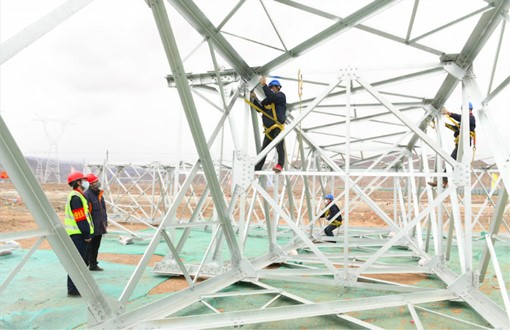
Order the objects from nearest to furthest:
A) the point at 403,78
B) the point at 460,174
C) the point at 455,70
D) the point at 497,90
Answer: the point at 497,90
the point at 460,174
the point at 455,70
the point at 403,78

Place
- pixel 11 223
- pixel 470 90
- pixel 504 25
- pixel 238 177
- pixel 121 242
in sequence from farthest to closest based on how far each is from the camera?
pixel 11 223
pixel 121 242
pixel 238 177
pixel 470 90
pixel 504 25

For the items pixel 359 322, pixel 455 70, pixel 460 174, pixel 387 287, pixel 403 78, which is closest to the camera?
pixel 359 322

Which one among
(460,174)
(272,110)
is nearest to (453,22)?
(460,174)

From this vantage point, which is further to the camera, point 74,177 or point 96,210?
point 96,210

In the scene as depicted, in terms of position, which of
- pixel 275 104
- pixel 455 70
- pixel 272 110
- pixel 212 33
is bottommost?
pixel 272 110

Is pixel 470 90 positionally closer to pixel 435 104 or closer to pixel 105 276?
pixel 435 104

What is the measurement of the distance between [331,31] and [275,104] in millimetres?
1692

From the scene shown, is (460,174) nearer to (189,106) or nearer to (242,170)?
(242,170)

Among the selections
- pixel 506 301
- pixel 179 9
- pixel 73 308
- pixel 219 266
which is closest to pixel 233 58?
pixel 179 9

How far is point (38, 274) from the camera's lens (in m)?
7.57

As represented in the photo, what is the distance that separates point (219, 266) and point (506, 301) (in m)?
4.33

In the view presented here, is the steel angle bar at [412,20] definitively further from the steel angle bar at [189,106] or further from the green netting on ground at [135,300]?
the green netting on ground at [135,300]

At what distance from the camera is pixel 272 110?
7.34 metres

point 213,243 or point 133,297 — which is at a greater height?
point 213,243
